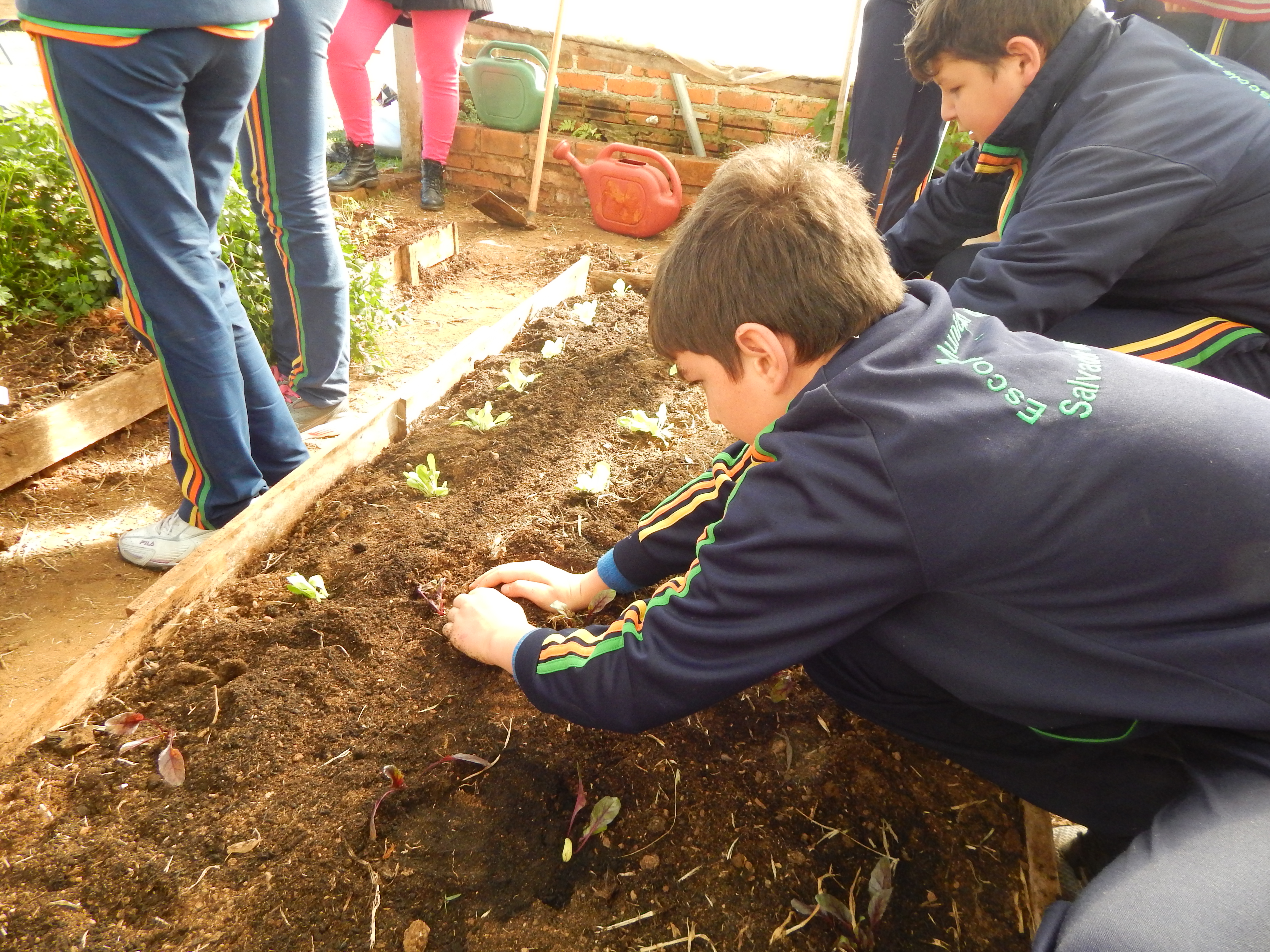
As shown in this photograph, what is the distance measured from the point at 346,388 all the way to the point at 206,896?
2151 millimetres

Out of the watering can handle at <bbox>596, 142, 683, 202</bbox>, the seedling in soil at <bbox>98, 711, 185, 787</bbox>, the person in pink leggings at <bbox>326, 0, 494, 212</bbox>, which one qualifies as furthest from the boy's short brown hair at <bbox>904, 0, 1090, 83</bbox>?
the watering can handle at <bbox>596, 142, 683, 202</bbox>

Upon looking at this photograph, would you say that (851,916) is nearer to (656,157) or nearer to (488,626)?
(488,626)

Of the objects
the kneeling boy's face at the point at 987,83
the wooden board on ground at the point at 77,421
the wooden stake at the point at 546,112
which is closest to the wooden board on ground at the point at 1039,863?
the kneeling boy's face at the point at 987,83

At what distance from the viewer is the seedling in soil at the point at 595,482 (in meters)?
2.41

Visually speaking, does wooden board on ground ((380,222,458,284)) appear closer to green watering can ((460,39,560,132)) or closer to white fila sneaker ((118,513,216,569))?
green watering can ((460,39,560,132))

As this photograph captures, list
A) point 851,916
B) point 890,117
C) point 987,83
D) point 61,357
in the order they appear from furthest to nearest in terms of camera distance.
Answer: point 890,117 → point 61,357 → point 987,83 → point 851,916

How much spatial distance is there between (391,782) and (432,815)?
0.11 m

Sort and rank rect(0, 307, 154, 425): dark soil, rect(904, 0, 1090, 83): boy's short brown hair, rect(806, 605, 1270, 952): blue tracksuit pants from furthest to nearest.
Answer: rect(0, 307, 154, 425): dark soil, rect(904, 0, 1090, 83): boy's short brown hair, rect(806, 605, 1270, 952): blue tracksuit pants

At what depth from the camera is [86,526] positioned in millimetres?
2646

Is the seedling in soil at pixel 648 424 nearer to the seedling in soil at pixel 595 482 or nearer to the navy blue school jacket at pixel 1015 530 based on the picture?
the seedling in soil at pixel 595 482

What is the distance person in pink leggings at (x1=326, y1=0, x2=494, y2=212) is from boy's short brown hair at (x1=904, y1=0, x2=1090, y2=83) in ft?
10.9

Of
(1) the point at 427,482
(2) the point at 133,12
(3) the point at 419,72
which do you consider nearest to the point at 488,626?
(1) the point at 427,482

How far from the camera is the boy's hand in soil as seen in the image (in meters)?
1.85

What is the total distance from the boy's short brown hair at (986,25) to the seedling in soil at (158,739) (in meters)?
2.39
